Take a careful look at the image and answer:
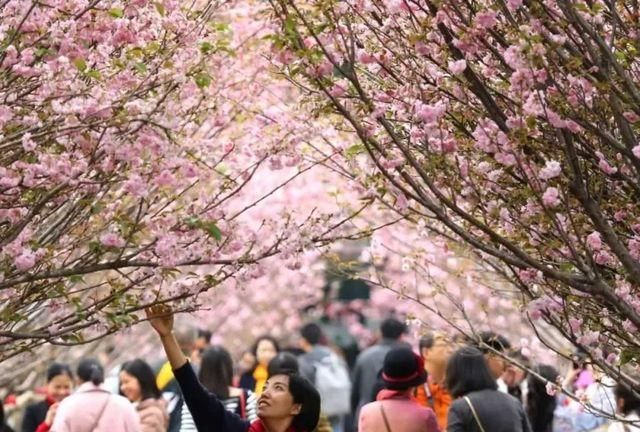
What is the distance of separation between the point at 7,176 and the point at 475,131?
7.03 ft

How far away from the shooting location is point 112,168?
739cm

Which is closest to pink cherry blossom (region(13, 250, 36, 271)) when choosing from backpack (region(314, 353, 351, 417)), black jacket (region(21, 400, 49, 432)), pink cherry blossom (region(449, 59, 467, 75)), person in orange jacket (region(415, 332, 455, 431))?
pink cherry blossom (region(449, 59, 467, 75))

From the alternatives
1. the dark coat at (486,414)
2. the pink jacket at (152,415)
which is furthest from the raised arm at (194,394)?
the pink jacket at (152,415)

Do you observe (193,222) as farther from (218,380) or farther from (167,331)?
(218,380)

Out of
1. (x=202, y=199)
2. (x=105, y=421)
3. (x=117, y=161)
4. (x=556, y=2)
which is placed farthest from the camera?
(x=105, y=421)

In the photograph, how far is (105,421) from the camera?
31.4ft

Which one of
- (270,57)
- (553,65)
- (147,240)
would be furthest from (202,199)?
(553,65)

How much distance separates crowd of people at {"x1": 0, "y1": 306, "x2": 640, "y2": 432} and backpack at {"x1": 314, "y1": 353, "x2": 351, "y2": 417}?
20 millimetres

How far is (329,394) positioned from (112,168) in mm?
7379

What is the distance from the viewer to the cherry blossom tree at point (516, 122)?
626 cm

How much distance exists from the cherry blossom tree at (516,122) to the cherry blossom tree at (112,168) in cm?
73

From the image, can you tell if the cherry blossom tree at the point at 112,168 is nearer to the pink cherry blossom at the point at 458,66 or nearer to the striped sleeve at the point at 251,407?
the pink cherry blossom at the point at 458,66

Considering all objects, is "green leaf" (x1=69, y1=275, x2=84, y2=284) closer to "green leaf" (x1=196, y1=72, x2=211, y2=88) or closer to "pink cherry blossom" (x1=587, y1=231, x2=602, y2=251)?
"green leaf" (x1=196, y1=72, x2=211, y2=88)

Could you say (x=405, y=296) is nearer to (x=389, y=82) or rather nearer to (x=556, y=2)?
(x=389, y=82)
